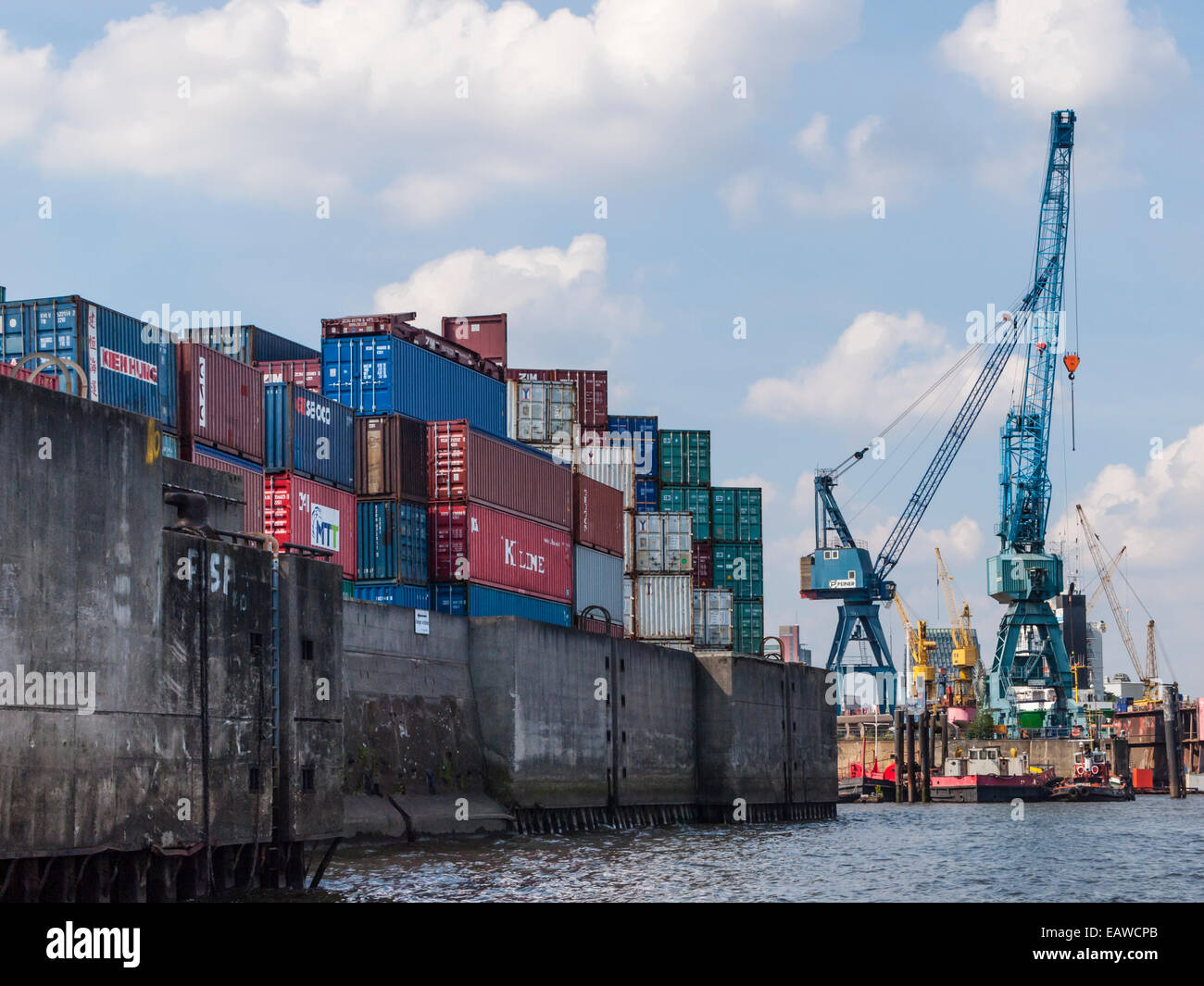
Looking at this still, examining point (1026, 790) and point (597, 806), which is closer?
point (597, 806)

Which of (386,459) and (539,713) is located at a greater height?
(386,459)

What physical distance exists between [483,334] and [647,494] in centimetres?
2487

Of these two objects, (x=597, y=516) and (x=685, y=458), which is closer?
(x=597, y=516)

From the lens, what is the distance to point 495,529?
181 ft

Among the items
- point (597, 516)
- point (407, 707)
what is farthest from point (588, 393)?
point (407, 707)

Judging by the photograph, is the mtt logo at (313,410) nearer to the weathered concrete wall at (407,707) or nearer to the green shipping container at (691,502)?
the weathered concrete wall at (407,707)

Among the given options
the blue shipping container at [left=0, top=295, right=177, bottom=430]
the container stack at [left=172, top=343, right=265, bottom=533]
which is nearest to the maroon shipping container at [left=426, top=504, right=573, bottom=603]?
the container stack at [left=172, top=343, right=265, bottom=533]

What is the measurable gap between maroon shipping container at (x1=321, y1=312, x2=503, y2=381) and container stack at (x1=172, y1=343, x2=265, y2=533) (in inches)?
396

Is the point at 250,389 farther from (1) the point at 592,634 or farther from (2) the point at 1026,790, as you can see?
(2) the point at 1026,790

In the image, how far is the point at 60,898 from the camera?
23.2 m

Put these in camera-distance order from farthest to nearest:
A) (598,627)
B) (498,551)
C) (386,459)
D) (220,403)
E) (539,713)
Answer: (598,627), (498,551), (386,459), (539,713), (220,403)

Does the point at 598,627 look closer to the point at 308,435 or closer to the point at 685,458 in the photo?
the point at 308,435
